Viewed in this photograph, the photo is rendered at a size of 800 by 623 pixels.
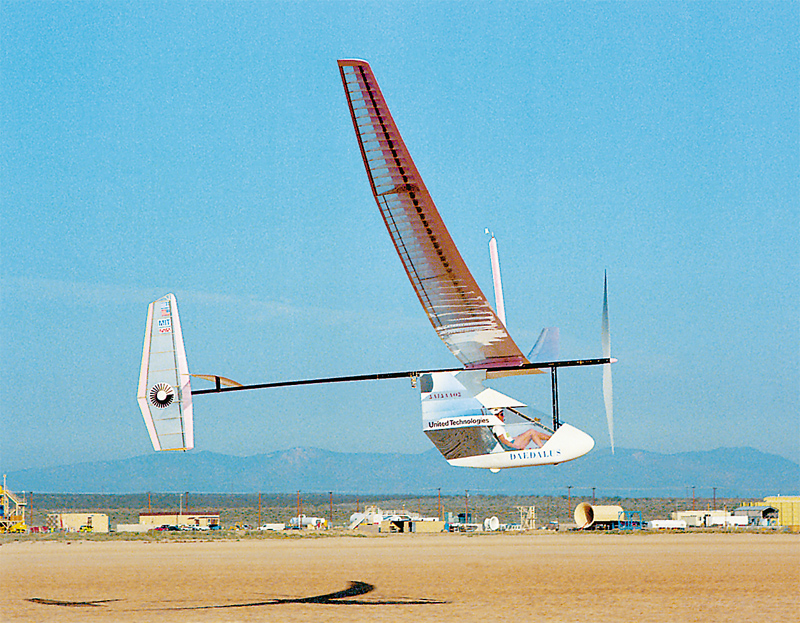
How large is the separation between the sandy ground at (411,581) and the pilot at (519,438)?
27.7 ft

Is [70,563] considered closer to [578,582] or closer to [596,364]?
[578,582]

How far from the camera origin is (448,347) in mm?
17516

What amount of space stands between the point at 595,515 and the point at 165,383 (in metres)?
58.6

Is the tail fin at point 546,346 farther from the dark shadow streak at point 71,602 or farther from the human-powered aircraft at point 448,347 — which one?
the dark shadow streak at point 71,602

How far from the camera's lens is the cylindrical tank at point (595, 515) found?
7312cm

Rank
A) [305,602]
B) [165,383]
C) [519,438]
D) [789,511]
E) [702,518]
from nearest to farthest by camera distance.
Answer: [519,438] → [165,383] → [305,602] → [789,511] → [702,518]

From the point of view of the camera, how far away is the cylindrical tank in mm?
73125

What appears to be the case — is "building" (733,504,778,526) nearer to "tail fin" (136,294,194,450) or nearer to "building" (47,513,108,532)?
"building" (47,513,108,532)

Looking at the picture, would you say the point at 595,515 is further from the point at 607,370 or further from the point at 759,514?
the point at 607,370

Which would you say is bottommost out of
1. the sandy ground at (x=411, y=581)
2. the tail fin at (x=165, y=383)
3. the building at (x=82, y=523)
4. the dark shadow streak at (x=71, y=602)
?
the building at (x=82, y=523)

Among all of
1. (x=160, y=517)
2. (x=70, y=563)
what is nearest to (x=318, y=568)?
(x=70, y=563)

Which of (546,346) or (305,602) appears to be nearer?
(546,346)

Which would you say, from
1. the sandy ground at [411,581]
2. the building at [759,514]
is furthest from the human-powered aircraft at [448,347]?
the building at [759,514]

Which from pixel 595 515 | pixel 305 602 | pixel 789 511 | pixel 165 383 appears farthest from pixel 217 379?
pixel 789 511
